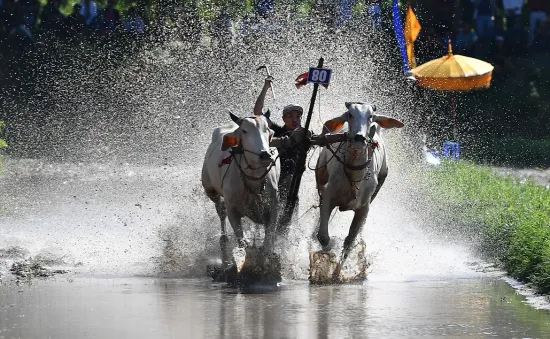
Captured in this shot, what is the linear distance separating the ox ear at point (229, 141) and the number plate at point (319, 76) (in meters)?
0.88

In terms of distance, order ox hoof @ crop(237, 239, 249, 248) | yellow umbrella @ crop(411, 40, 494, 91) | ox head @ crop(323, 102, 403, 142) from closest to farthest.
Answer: ox head @ crop(323, 102, 403, 142) < ox hoof @ crop(237, 239, 249, 248) < yellow umbrella @ crop(411, 40, 494, 91)

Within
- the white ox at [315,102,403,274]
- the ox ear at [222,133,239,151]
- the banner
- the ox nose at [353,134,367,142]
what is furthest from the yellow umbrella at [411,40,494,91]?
the ox nose at [353,134,367,142]

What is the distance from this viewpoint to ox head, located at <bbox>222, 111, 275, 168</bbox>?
12.5 m

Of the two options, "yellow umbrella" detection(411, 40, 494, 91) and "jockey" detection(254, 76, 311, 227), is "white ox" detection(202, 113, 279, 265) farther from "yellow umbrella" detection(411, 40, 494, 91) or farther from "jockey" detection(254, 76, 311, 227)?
"yellow umbrella" detection(411, 40, 494, 91)

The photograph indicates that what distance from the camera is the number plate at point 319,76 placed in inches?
509

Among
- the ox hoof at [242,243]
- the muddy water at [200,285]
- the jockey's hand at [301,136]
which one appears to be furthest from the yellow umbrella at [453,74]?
the ox hoof at [242,243]

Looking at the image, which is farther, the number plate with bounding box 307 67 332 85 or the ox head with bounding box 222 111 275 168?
the number plate with bounding box 307 67 332 85

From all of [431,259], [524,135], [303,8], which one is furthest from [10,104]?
[431,259]

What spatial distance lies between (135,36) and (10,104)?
2862 millimetres

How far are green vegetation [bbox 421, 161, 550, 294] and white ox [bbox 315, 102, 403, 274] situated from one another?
1.62m

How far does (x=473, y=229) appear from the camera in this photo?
16297 millimetres

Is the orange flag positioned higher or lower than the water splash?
higher

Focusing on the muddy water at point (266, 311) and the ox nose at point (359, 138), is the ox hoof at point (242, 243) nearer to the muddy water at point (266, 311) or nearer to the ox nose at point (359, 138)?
the muddy water at point (266, 311)

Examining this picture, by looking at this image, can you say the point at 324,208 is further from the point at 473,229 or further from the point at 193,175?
the point at 193,175
